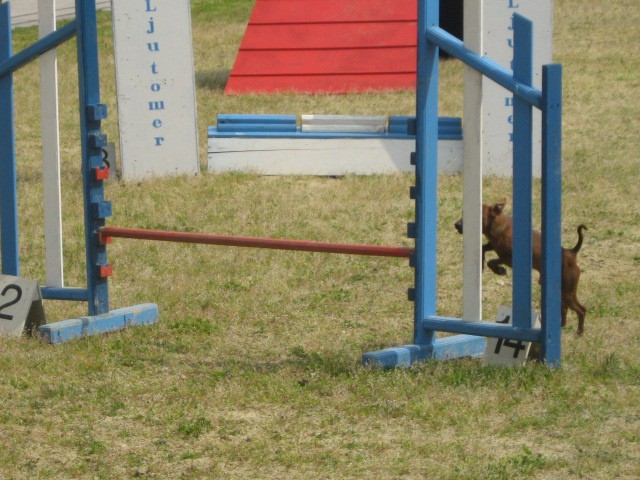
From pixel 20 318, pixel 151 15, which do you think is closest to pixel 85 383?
pixel 20 318

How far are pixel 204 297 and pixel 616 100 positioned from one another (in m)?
7.60

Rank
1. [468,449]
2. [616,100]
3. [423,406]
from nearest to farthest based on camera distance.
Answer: [468,449]
[423,406]
[616,100]

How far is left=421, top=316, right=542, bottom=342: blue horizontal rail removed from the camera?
5125 millimetres

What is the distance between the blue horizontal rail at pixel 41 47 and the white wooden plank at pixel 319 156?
4.12m

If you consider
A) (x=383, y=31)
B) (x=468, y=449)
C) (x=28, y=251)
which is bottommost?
(x=468, y=449)

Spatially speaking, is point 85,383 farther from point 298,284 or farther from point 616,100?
point 616,100

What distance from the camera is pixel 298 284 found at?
7188 millimetres

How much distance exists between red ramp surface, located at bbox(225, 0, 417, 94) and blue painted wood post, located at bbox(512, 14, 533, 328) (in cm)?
867

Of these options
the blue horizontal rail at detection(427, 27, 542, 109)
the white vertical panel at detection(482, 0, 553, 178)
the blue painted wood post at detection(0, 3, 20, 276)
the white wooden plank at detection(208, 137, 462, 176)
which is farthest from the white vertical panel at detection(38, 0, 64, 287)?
the white vertical panel at detection(482, 0, 553, 178)

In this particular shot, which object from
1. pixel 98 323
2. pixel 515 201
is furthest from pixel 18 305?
pixel 515 201

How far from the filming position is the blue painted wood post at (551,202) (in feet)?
16.2

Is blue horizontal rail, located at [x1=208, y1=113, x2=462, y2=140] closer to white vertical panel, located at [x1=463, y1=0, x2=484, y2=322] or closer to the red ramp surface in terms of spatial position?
the red ramp surface

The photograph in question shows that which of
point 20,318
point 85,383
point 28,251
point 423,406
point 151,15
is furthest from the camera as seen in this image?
point 151,15

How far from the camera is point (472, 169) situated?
529cm
